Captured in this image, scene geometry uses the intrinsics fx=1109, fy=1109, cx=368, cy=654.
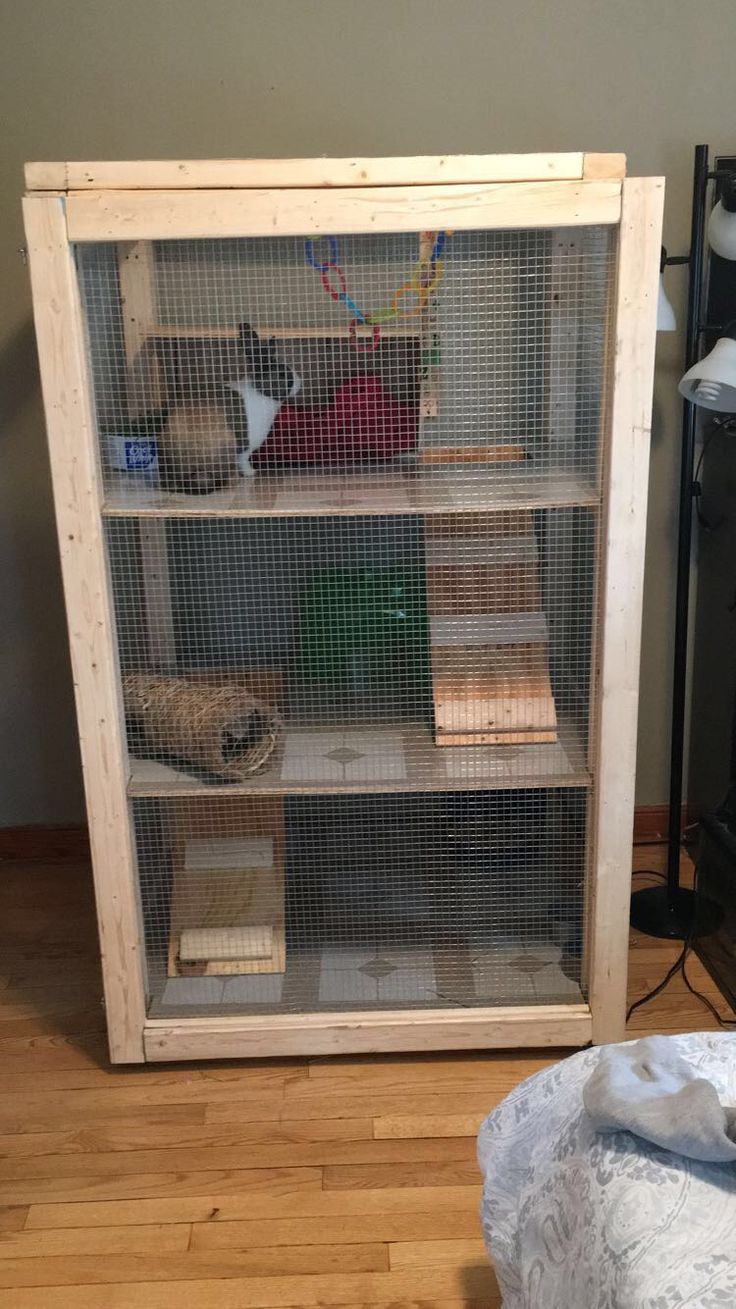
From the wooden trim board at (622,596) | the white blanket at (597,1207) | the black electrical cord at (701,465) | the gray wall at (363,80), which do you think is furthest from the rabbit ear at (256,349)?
the white blanket at (597,1207)

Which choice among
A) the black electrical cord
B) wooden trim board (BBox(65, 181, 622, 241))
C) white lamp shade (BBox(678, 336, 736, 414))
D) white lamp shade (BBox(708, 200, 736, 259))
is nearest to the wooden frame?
wooden trim board (BBox(65, 181, 622, 241))

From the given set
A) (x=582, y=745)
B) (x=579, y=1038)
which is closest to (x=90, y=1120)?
(x=579, y=1038)

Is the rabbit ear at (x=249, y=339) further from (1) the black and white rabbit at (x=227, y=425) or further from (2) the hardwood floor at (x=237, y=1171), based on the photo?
(2) the hardwood floor at (x=237, y=1171)

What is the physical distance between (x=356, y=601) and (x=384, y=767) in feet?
0.97

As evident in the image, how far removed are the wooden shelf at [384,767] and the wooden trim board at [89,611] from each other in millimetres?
88

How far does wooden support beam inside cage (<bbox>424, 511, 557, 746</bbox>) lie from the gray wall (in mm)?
937

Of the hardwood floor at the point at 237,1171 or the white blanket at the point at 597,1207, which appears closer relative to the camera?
the white blanket at the point at 597,1207

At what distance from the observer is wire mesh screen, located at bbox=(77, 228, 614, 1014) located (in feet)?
5.75

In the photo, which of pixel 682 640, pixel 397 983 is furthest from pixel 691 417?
pixel 397 983

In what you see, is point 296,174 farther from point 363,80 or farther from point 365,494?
point 363,80

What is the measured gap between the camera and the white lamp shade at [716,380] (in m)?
1.89

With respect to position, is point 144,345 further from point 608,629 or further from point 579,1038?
point 579,1038

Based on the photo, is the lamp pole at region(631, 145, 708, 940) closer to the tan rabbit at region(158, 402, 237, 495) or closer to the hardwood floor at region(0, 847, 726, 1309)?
the hardwood floor at region(0, 847, 726, 1309)

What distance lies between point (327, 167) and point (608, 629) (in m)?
0.83
